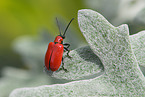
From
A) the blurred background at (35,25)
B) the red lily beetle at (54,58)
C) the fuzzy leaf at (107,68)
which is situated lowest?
the fuzzy leaf at (107,68)

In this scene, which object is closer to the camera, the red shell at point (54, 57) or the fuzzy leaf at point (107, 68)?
the fuzzy leaf at point (107, 68)

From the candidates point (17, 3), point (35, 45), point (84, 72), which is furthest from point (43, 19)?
point (84, 72)

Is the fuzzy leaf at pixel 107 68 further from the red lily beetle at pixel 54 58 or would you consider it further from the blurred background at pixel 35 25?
the blurred background at pixel 35 25

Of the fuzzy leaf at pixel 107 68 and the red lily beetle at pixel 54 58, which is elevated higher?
the red lily beetle at pixel 54 58

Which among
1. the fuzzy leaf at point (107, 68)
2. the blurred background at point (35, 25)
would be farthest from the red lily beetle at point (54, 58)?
the blurred background at point (35, 25)

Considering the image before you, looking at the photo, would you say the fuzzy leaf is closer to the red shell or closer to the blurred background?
the red shell

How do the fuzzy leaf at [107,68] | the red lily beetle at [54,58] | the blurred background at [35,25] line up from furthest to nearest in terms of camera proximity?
the blurred background at [35,25] < the red lily beetle at [54,58] < the fuzzy leaf at [107,68]

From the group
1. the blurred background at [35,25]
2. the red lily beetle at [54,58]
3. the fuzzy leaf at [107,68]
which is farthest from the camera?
the blurred background at [35,25]
